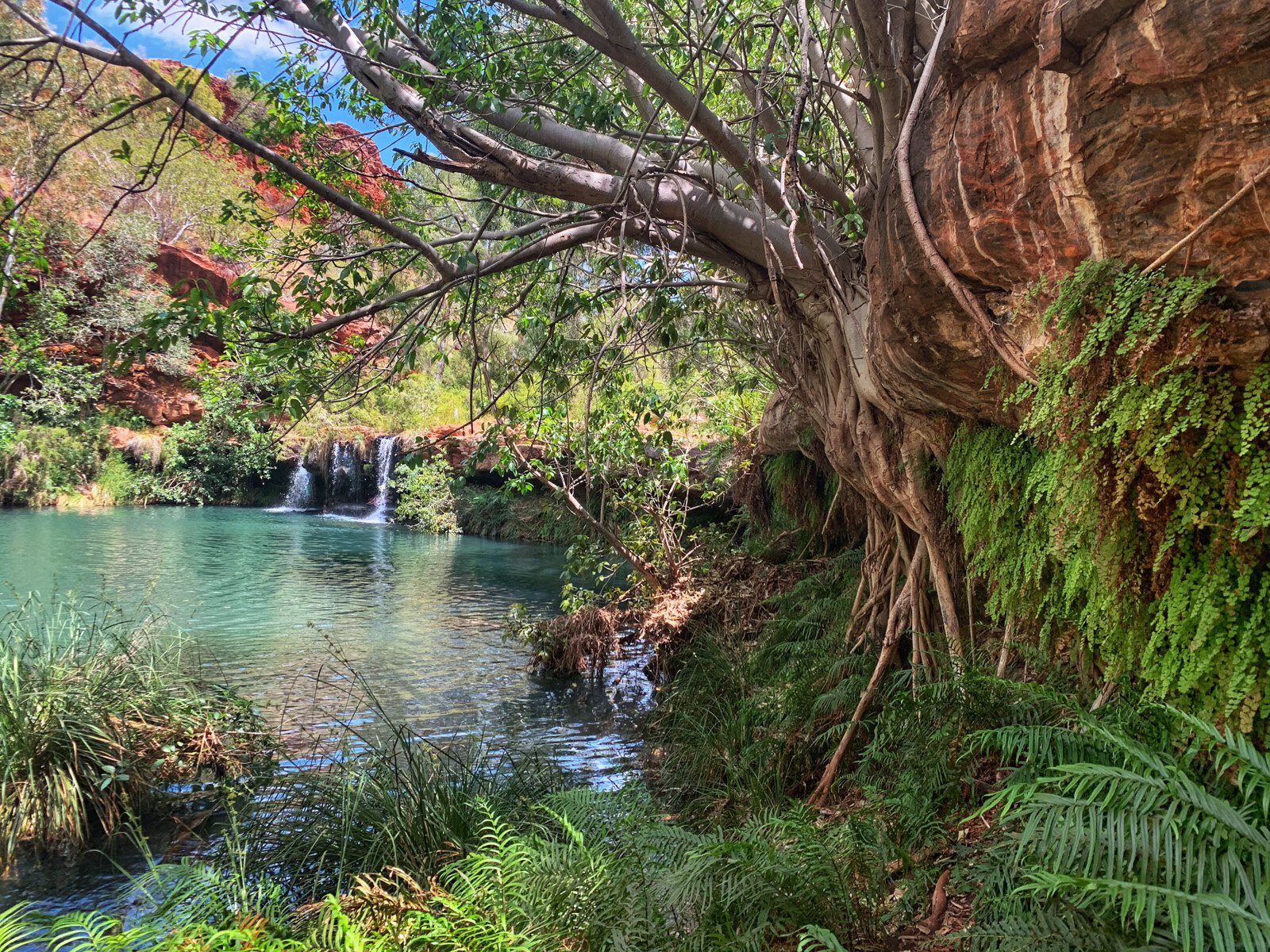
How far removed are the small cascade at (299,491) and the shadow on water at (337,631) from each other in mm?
8402

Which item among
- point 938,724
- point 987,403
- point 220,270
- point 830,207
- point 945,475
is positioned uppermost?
point 220,270

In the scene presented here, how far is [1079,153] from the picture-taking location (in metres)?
2.67

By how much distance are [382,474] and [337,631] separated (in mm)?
17987

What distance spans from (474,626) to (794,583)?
17.0 ft

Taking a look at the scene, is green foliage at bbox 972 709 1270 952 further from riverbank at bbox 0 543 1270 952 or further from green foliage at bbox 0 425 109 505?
green foliage at bbox 0 425 109 505

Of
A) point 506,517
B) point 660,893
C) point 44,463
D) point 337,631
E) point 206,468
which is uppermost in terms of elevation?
point 206,468

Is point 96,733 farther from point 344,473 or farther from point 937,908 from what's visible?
point 344,473

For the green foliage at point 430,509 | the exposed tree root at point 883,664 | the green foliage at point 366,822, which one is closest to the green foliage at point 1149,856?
the exposed tree root at point 883,664

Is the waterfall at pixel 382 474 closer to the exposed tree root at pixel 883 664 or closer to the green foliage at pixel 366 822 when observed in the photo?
the green foliage at pixel 366 822

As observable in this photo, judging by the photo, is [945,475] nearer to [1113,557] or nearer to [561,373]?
[1113,557]

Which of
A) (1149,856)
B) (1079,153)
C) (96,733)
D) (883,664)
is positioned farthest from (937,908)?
(96,733)

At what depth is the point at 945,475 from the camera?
4484 mm

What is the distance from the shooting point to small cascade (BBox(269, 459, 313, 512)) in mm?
30094

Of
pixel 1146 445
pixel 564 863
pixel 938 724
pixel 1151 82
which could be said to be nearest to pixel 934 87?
pixel 1151 82
